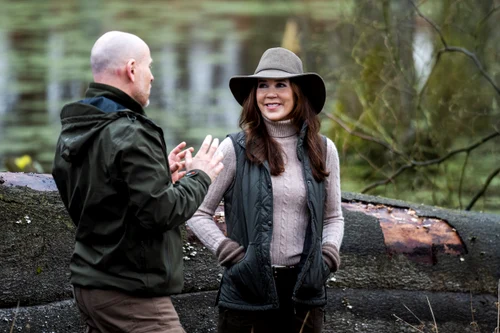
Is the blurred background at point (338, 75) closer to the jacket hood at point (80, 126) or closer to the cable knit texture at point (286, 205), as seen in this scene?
the cable knit texture at point (286, 205)

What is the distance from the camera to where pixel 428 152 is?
7.57 meters

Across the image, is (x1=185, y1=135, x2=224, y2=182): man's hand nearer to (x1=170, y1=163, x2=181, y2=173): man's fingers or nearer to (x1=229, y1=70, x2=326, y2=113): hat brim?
(x1=170, y1=163, x2=181, y2=173): man's fingers

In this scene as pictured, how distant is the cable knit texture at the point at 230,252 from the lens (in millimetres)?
2656

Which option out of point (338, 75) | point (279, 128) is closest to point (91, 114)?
point (279, 128)

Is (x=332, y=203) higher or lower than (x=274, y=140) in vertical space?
lower

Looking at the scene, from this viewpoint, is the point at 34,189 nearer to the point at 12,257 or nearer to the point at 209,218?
the point at 12,257

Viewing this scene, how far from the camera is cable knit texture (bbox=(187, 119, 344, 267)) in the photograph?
2.65 meters

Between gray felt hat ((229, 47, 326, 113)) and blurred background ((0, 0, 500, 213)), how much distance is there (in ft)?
10.7

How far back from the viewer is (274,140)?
9.04ft

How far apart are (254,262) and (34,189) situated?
3.78ft

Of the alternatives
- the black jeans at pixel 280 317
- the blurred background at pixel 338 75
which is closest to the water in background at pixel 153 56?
the blurred background at pixel 338 75

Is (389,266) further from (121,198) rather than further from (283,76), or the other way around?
(121,198)

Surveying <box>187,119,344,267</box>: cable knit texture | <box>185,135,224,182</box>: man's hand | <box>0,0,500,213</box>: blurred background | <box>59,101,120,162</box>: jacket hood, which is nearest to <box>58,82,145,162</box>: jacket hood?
<box>59,101,120,162</box>: jacket hood

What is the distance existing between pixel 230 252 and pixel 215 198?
20 cm
